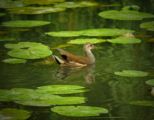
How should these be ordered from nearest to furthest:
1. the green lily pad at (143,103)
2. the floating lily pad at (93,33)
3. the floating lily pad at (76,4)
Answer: the green lily pad at (143,103), the floating lily pad at (93,33), the floating lily pad at (76,4)

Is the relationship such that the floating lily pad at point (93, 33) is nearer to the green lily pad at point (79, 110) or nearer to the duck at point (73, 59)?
Result: the duck at point (73, 59)

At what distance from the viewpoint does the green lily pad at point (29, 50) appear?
30.0 feet

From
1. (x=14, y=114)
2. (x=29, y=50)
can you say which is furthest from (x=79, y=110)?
(x=29, y=50)

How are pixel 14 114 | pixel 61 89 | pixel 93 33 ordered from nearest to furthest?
pixel 14 114
pixel 61 89
pixel 93 33

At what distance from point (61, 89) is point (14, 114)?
41.7 inches

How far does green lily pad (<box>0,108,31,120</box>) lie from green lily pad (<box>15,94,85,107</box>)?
204mm

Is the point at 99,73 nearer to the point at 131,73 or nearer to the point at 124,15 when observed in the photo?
the point at 131,73

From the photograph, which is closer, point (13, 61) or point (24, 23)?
point (13, 61)

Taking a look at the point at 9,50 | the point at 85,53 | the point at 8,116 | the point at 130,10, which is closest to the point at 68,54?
the point at 85,53

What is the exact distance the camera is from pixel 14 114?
6.50 meters

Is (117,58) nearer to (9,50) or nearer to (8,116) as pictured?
(9,50)

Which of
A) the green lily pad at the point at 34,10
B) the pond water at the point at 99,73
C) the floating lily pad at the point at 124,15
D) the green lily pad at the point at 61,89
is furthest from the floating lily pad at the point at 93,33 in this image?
the green lily pad at the point at 61,89

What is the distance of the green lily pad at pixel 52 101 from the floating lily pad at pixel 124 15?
503 centimetres

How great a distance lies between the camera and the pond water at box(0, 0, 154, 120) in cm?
691
